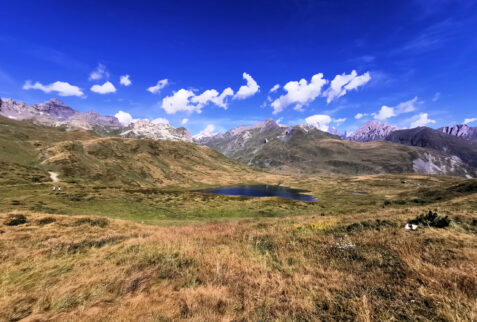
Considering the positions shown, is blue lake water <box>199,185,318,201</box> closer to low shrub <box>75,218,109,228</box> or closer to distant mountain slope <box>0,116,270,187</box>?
distant mountain slope <box>0,116,270,187</box>

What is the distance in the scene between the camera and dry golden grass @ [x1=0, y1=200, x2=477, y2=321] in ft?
16.7

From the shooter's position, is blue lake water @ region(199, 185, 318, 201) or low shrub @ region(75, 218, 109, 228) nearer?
low shrub @ region(75, 218, 109, 228)

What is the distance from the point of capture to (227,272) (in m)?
7.52

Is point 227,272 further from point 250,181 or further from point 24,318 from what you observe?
point 250,181

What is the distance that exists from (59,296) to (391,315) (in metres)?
9.39

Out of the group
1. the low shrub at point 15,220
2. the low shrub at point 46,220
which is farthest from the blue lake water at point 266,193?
the low shrub at point 15,220

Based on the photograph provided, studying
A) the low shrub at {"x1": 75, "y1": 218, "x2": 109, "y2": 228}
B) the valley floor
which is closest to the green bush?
the valley floor

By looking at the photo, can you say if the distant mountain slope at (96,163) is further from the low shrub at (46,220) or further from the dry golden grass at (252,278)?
the dry golden grass at (252,278)

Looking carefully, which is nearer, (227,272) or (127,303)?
(127,303)

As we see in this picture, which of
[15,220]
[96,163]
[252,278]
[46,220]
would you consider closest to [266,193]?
[96,163]

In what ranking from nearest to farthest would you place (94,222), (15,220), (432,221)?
(432,221) < (15,220) < (94,222)

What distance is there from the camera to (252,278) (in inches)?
276

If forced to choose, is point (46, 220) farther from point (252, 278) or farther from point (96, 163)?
point (96, 163)

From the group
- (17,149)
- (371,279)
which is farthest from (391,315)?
(17,149)
